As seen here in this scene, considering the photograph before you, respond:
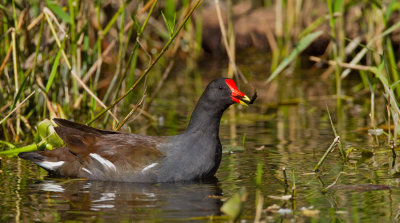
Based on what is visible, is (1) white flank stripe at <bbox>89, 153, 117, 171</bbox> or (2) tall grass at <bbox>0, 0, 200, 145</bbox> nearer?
(1) white flank stripe at <bbox>89, 153, 117, 171</bbox>

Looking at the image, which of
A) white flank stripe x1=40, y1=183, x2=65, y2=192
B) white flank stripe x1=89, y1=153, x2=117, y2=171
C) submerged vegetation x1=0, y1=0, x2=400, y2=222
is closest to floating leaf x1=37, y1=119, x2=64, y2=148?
submerged vegetation x1=0, y1=0, x2=400, y2=222

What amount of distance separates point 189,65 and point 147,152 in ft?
20.6

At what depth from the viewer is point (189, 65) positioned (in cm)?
1124

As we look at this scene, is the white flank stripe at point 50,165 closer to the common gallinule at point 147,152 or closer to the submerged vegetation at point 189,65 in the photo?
the common gallinule at point 147,152

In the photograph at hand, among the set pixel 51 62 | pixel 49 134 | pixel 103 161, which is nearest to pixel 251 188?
pixel 103 161

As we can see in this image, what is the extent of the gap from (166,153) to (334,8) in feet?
10.1

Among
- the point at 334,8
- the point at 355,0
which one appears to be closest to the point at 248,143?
the point at 334,8

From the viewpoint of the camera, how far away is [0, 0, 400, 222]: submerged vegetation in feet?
18.1

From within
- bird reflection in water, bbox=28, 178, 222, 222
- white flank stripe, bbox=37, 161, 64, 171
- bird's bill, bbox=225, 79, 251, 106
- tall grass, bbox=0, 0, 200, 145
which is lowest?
bird reflection in water, bbox=28, 178, 222, 222

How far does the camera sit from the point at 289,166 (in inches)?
210

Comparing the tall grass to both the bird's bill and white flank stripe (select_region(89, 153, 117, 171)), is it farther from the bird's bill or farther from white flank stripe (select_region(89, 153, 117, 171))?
the bird's bill

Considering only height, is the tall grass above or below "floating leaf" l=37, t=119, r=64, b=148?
above

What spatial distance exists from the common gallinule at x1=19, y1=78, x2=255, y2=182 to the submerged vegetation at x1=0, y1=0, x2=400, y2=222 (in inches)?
7.9

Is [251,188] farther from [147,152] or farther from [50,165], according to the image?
[50,165]
